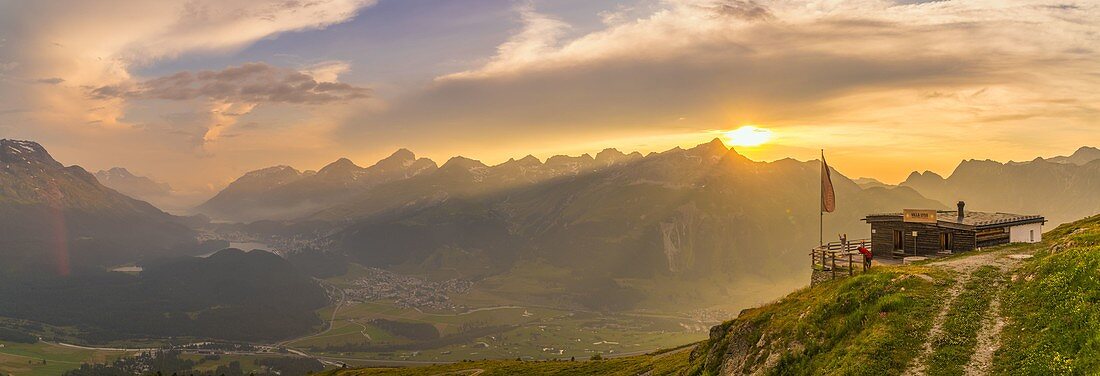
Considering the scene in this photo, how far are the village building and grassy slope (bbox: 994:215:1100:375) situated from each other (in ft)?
67.5

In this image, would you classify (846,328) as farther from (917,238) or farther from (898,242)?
(898,242)

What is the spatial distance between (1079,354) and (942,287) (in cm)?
1291

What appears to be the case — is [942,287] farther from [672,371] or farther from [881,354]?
[672,371]

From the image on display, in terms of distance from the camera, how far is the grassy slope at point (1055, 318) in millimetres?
28047

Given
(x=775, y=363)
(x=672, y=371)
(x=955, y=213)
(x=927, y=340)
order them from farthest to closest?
(x=955, y=213) < (x=672, y=371) < (x=775, y=363) < (x=927, y=340)

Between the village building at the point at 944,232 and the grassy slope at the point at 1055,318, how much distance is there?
20561 mm

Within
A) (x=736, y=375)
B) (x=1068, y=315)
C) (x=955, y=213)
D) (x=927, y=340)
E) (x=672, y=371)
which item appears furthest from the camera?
(x=955, y=213)

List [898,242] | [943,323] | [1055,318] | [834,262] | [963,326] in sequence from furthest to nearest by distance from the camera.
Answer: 1. [898,242]
2. [834,262]
3. [943,323]
4. [963,326]
5. [1055,318]

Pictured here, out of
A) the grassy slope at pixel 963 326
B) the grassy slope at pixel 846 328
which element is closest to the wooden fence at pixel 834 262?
the grassy slope at pixel 846 328

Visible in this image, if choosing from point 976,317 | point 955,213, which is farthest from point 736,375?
point 955,213

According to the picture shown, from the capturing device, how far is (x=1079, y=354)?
2778 centimetres

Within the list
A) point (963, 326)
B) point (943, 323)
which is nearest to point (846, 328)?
point (943, 323)

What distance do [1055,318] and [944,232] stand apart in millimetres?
33044

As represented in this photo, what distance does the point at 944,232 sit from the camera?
6131 cm
